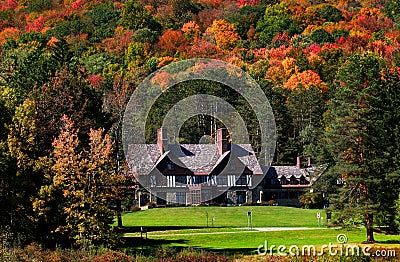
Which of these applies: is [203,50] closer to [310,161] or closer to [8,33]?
[8,33]

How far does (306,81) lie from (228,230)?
54.2 m

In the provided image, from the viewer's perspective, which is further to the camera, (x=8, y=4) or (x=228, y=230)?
(x=8, y=4)

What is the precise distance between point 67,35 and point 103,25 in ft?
31.6

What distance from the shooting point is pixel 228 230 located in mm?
47156

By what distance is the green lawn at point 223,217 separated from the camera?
52.6m

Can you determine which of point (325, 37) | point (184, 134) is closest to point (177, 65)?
point (184, 134)

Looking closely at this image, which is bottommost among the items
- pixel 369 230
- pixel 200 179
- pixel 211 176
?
pixel 369 230

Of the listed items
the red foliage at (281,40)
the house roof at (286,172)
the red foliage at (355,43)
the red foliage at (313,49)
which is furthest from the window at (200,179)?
the red foliage at (281,40)

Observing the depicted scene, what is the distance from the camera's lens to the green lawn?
52625mm

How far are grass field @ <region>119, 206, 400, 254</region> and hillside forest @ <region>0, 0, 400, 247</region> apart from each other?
101 inches

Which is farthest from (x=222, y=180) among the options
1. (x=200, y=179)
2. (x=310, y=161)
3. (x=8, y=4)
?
(x=8, y=4)

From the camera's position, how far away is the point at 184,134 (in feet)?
Answer: 275

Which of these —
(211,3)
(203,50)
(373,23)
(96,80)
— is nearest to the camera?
(96,80)

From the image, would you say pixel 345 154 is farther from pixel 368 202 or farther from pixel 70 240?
pixel 70 240
